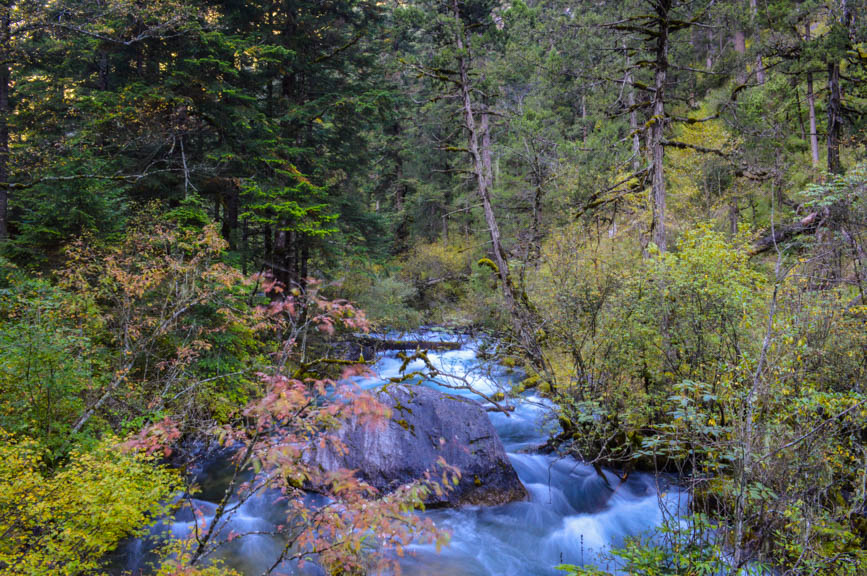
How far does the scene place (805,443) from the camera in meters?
3.70

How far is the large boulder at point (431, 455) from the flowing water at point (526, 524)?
27 cm

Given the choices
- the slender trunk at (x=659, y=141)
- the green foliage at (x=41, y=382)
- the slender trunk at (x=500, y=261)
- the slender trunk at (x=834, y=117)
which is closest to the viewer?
the green foliage at (x=41, y=382)

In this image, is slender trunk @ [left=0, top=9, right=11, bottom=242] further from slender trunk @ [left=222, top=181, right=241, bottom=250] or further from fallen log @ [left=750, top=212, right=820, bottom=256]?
fallen log @ [left=750, top=212, right=820, bottom=256]

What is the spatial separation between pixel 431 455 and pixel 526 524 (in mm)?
1849

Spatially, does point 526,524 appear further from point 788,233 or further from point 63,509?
point 788,233

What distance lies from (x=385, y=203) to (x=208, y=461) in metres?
24.0

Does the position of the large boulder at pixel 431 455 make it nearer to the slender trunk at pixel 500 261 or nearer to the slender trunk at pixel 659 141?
the slender trunk at pixel 500 261

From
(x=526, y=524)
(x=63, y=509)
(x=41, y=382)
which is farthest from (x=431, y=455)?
(x=41, y=382)

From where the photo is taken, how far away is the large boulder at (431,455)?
6.73 m

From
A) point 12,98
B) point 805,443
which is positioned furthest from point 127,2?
point 805,443

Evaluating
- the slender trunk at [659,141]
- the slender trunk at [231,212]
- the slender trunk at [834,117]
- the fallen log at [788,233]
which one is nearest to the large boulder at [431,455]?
the slender trunk at [659,141]

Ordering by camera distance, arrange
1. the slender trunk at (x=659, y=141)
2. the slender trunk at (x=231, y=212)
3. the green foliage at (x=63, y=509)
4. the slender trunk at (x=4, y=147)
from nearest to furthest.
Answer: the green foliage at (x=63, y=509), the slender trunk at (x=659, y=141), the slender trunk at (x=4, y=147), the slender trunk at (x=231, y=212)

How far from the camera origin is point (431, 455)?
6.97 metres

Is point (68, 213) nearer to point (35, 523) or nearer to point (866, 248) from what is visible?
point (35, 523)
